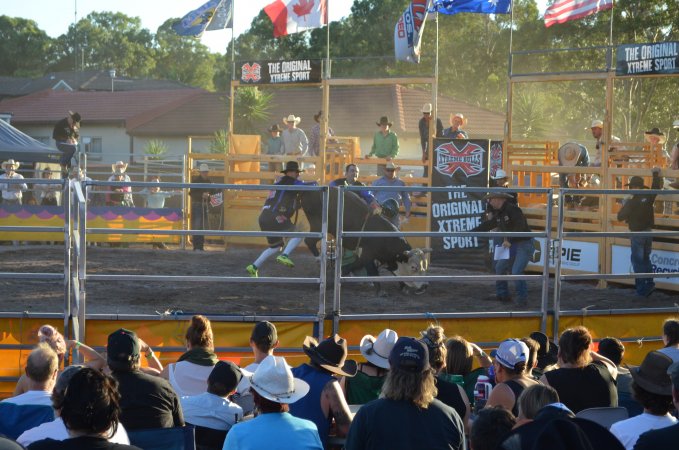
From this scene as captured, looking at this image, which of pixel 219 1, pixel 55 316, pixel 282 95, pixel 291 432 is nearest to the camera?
pixel 291 432

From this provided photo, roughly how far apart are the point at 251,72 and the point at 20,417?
15.9m

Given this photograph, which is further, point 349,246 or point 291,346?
point 349,246

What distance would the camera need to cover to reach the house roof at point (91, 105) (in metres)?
56.9

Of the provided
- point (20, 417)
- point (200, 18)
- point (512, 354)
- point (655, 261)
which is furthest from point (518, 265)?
point (200, 18)

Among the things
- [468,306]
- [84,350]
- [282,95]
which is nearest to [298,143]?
Result: [468,306]

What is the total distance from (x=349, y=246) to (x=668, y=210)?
5303mm

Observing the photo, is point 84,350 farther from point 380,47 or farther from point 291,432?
point 380,47

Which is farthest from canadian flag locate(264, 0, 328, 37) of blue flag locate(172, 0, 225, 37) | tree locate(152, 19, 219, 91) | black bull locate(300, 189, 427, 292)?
tree locate(152, 19, 219, 91)

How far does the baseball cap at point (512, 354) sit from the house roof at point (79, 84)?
6896cm

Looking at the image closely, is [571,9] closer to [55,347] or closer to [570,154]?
[570,154]

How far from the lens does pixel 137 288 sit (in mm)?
12375

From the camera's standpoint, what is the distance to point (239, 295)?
12.1m

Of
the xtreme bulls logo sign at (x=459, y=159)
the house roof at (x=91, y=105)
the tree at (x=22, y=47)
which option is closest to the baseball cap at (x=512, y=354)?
the xtreme bulls logo sign at (x=459, y=159)

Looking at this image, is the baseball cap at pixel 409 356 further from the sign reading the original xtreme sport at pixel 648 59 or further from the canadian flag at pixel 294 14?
the canadian flag at pixel 294 14
